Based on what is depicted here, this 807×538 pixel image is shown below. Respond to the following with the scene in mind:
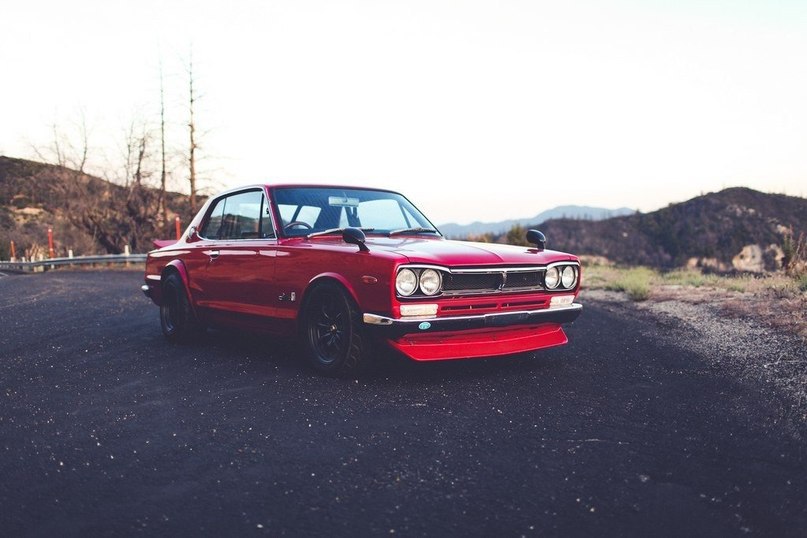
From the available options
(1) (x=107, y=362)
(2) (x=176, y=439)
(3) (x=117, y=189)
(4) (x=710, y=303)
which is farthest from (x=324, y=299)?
(3) (x=117, y=189)

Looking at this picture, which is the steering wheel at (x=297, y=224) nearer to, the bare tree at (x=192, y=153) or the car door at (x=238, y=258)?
the car door at (x=238, y=258)

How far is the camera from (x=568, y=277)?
17.5 feet

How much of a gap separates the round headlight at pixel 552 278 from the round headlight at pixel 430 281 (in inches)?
41.5

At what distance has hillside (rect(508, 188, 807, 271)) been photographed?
171 ft

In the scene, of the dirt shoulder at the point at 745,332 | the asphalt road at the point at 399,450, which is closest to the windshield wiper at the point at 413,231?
the asphalt road at the point at 399,450

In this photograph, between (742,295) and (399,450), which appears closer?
(399,450)

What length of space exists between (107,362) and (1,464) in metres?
2.70

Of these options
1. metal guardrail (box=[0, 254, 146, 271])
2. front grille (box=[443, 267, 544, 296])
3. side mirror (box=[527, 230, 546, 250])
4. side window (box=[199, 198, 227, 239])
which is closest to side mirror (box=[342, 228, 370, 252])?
front grille (box=[443, 267, 544, 296])

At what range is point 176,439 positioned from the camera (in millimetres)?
3490

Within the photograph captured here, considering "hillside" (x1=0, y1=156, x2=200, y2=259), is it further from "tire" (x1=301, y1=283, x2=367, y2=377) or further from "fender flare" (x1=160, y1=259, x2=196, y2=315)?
"tire" (x1=301, y1=283, x2=367, y2=377)

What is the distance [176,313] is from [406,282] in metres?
3.30

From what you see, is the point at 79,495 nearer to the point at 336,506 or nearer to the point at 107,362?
the point at 336,506

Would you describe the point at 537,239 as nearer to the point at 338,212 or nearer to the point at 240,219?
the point at 338,212

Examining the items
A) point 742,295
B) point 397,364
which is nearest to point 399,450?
point 397,364
